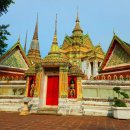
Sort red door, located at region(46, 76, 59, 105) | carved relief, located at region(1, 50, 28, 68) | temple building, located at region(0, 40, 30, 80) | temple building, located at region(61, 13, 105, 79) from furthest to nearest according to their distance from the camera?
temple building, located at region(61, 13, 105, 79) < carved relief, located at region(1, 50, 28, 68) < temple building, located at region(0, 40, 30, 80) < red door, located at region(46, 76, 59, 105)

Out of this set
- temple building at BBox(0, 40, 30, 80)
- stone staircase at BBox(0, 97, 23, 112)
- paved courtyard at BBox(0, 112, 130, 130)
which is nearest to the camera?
paved courtyard at BBox(0, 112, 130, 130)

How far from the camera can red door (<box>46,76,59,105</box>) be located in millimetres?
13008

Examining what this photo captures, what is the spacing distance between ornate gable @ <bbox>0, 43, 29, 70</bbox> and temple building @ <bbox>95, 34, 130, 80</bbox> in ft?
27.0

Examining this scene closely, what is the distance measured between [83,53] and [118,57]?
85.5 feet

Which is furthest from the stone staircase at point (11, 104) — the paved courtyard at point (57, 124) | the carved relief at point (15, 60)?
the paved courtyard at point (57, 124)

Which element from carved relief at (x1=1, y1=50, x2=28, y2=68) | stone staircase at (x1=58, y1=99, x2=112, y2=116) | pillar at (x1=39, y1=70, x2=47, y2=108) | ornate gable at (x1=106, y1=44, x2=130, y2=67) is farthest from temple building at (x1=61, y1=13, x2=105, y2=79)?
stone staircase at (x1=58, y1=99, x2=112, y2=116)

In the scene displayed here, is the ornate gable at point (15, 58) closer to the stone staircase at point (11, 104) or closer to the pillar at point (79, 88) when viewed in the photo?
the stone staircase at point (11, 104)

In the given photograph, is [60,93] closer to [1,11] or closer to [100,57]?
[1,11]

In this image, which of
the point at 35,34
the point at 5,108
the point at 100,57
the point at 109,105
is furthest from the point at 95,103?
the point at 35,34

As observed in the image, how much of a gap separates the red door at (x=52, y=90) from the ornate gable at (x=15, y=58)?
6.28 meters

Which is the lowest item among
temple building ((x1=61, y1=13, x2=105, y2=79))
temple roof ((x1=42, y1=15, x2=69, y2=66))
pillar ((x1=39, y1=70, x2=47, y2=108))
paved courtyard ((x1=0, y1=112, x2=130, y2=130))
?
paved courtyard ((x1=0, y1=112, x2=130, y2=130))

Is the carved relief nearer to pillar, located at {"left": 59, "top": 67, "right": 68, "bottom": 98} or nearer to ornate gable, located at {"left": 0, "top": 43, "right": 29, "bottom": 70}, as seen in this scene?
ornate gable, located at {"left": 0, "top": 43, "right": 29, "bottom": 70}

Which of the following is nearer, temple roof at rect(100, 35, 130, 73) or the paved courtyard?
the paved courtyard

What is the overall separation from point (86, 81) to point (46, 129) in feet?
23.7
